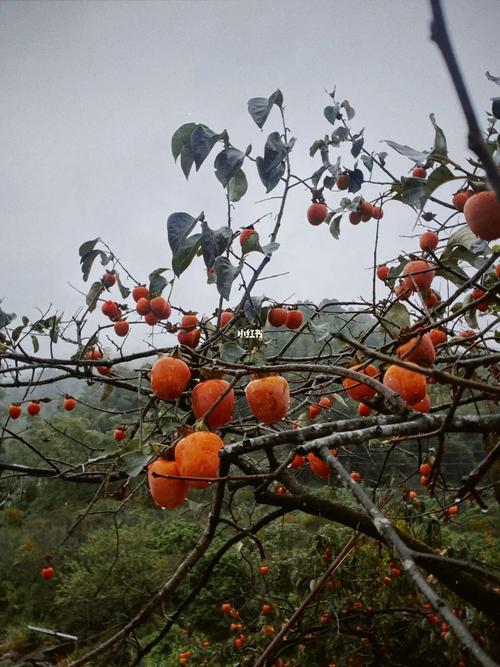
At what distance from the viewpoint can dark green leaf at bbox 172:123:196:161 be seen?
1262 millimetres

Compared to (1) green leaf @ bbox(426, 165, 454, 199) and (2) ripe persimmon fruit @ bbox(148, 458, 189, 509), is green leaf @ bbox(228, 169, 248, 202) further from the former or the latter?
(2) ripe persimmon fruit @ bbox(148, 458, 189, 509)

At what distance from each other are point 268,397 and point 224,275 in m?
0.41

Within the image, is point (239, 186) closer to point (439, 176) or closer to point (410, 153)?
point (410, 153)

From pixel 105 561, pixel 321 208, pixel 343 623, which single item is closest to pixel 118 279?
pixel 321 208

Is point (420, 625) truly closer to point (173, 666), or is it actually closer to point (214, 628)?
point (173, 666)

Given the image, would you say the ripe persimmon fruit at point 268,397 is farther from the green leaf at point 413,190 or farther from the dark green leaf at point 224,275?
the green leaf at point 413,190

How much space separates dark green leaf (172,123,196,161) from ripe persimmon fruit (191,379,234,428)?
749mm

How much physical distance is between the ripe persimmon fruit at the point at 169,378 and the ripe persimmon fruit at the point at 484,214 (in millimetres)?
812

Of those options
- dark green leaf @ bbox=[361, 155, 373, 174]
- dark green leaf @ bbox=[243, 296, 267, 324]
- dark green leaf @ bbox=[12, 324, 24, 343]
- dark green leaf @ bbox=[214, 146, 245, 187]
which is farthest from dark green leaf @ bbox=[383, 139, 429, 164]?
dark green leaf @ bbox=[12, 324, 24, 343]

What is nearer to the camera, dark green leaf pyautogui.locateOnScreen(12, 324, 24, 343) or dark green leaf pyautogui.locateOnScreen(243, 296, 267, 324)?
dark green leaf pyautogui.locateOnScreen(243, 296, 267, 324)

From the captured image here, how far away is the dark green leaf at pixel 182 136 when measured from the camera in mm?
1262

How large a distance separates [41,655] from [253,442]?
9.34 meters

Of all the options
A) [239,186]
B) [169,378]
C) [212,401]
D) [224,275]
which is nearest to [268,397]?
[212,401]

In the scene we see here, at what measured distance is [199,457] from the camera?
2.96 feet
